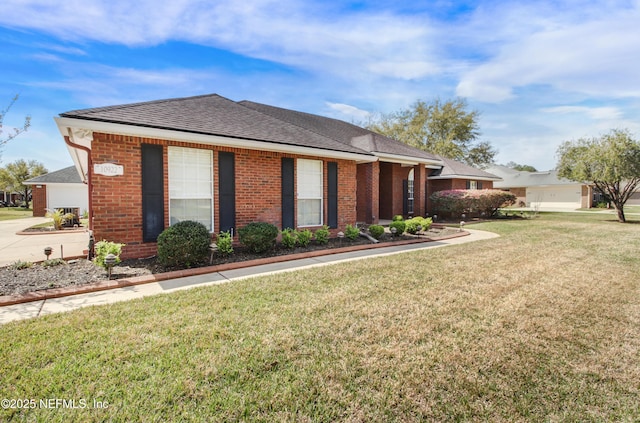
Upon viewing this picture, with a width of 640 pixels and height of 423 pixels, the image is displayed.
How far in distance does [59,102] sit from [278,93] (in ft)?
37.4

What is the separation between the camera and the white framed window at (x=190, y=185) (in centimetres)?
712

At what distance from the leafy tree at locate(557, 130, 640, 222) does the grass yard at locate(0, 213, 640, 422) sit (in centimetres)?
1559

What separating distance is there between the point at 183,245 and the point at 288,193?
368cm

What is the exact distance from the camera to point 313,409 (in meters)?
2.21

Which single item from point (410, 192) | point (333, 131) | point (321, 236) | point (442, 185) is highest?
point (333, 131)

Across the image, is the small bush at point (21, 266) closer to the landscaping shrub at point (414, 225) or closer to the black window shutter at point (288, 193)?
the black window shutter at point (288, 193)

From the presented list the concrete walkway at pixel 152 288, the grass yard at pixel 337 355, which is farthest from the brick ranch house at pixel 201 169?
the grass yard at pixel 337 355

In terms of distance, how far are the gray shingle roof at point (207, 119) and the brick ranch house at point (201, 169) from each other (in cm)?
3

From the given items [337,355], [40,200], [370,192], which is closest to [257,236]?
[337,355]

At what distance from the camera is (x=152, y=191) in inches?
266

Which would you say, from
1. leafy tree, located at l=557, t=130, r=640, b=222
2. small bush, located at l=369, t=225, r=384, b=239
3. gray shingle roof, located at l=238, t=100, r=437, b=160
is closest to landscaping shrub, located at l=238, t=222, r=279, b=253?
small bush, located at l=369, t=225, r=384, b=239

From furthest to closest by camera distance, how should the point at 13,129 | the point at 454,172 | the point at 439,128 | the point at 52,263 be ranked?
the point at 439,128
the point at 454,172
the point at 52,263
the point at 13,129

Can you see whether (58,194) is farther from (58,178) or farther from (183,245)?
(183,245)

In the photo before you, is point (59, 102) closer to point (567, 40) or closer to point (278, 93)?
point (278, 93)
